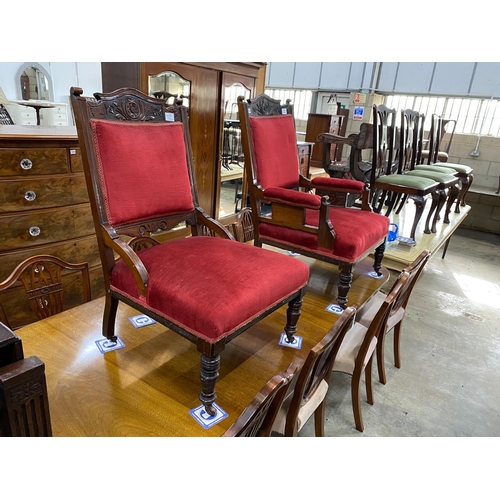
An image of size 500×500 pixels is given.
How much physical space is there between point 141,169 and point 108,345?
653 mm

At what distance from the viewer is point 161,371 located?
4.22 feet

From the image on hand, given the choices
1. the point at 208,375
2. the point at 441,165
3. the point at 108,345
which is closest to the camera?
the point at 208,375

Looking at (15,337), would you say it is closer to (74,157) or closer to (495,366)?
(74,157)

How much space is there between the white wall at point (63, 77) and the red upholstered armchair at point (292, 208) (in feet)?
8.99

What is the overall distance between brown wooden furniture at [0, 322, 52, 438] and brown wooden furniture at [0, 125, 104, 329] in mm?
1557

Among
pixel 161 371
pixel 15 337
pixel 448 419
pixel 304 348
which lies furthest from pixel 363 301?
pixel 15 337

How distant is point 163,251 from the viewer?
4.37ft

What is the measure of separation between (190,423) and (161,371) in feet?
0.87

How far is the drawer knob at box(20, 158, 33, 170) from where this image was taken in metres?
1.82

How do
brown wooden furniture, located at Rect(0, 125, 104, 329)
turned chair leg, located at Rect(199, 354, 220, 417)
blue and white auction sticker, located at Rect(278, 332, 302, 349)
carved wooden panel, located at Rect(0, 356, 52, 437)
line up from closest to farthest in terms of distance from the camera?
1. carved wooden panel, located at Rect(0, 356, 52, 437)
2. turned chair leg, located at Rect(199, 354, 220, 417)
3. blue and white auction sticker, located at Rect(278, 332, 302, 349)
4. brown wooden furniture, located at Rect(0, 125, 104, 329)

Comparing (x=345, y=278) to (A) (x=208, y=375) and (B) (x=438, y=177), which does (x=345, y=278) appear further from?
(B) (x=438, y=177)

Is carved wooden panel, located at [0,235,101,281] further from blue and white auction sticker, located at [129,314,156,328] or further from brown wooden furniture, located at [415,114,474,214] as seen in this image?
brown wooden furniture, located at [415,114,474,214]

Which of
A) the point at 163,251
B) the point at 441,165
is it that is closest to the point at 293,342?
the point at 163,251

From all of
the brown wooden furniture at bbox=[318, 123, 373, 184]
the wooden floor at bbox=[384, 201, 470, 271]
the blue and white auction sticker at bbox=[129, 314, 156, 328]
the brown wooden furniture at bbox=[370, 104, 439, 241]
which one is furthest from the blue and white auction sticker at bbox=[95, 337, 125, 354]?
the brown wooden furniture at bbox=[318, 123, 373, 184]
